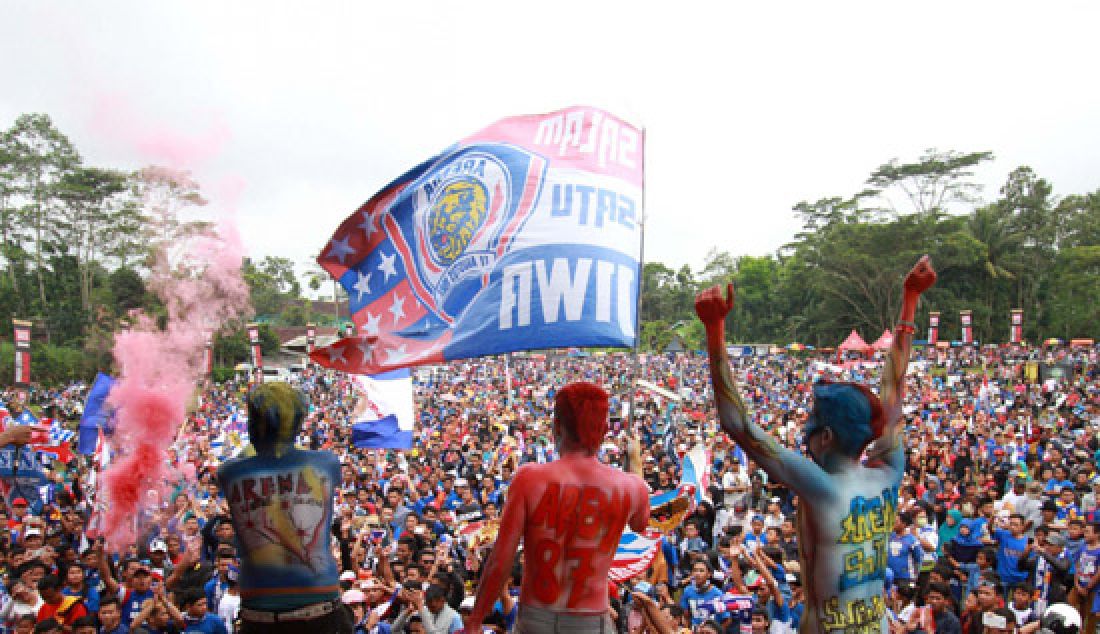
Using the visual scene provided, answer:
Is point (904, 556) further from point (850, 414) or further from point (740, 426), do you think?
point (740, 426)

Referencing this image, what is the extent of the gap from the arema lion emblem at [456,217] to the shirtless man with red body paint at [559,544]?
10.9 feet

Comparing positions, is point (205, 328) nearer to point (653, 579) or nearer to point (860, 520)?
point (653, 579)

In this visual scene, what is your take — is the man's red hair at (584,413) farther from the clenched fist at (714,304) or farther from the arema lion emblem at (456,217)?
the arema lion emblem at (456,217)

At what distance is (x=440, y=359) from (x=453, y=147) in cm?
190

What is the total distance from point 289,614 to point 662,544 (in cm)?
507

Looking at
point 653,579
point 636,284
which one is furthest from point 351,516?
point 636,284

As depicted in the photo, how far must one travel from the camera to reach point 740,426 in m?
2.63

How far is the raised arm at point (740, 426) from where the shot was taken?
8.53 ft

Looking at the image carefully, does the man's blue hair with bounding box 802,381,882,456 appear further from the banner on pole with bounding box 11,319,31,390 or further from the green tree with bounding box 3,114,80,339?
the green tree with bounding box 3,114,80,339

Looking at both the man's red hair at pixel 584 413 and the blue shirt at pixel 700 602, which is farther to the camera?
the blue shirt at pixel 700 602

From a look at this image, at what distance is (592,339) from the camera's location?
16.7 ft

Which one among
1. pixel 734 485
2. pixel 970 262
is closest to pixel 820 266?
pixel 970 262

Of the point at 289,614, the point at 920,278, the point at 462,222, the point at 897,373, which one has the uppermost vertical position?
the point at 462,222

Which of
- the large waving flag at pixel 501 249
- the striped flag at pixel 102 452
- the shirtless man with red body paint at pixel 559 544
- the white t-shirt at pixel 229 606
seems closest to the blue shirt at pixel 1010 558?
the large waving flag at pixel 501 249
